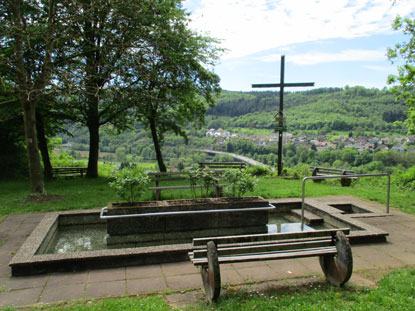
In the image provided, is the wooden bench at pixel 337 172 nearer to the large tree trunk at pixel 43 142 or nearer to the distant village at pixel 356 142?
the large tree trunk at pixel 43 142

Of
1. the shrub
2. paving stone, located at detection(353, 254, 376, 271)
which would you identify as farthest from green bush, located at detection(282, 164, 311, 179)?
paving stone, located at detection(353, 254, 376, 271)

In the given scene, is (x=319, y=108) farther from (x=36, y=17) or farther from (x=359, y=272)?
(x=359, y=272)

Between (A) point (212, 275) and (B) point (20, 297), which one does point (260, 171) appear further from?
(B) point (20, 297)

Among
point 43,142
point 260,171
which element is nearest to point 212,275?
point 260,171

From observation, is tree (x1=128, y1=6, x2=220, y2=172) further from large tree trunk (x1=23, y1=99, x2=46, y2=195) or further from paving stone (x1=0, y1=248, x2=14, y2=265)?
paving stone (x1=0, y1=248, x2=14, y2=265)

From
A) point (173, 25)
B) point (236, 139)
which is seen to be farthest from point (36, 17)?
point (236, 139)
